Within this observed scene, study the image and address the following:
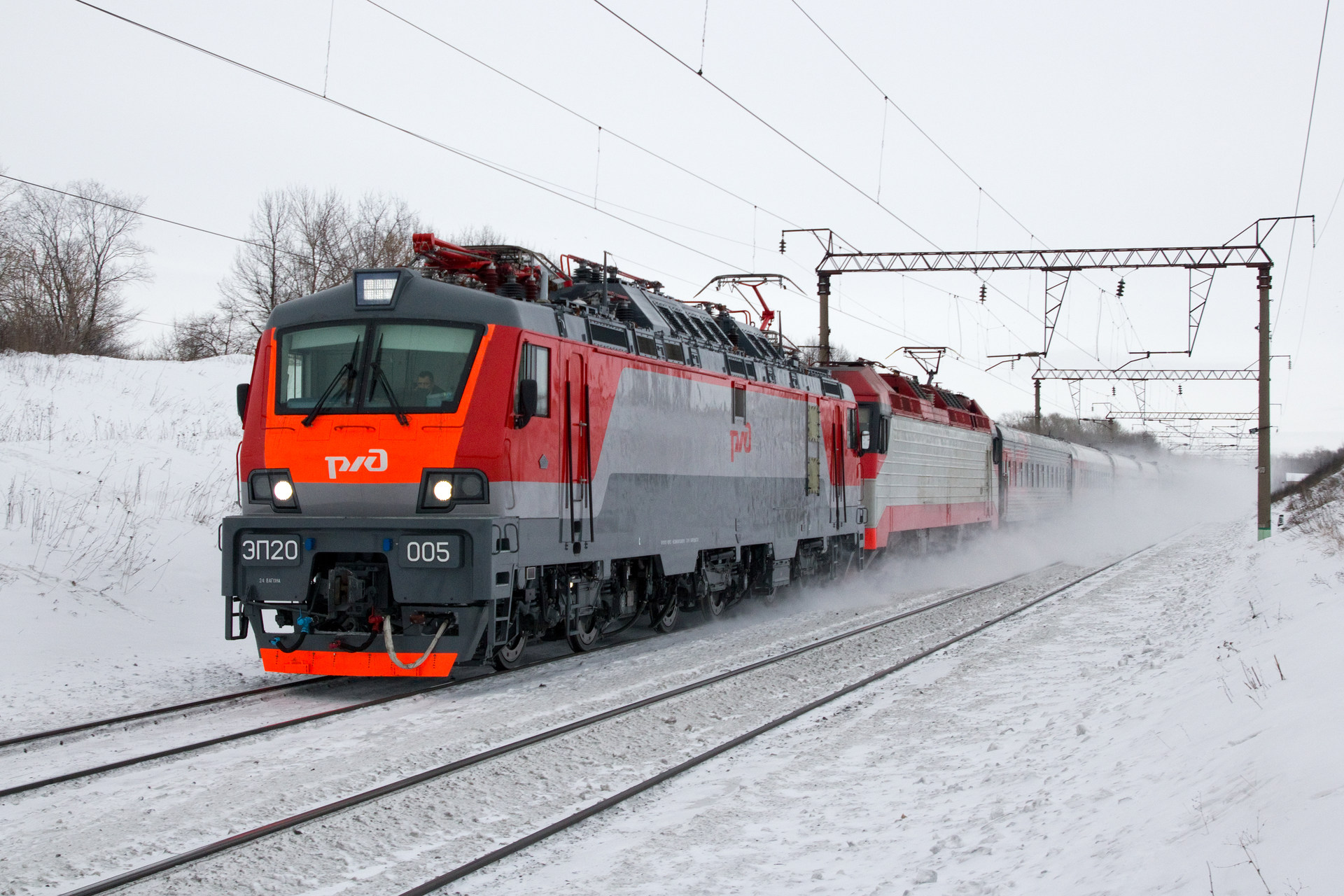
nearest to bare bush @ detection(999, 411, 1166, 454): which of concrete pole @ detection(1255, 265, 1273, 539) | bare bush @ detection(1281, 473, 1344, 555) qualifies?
bare bush @ detection(1281, 473, 1344, 555)

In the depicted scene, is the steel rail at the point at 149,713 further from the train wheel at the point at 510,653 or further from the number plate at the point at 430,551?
the number plate at the point at 430,551

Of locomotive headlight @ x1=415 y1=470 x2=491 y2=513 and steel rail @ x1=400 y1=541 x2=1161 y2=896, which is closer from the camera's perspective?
steel rail @ x1=400 y1=541 x2=1161 y2=896

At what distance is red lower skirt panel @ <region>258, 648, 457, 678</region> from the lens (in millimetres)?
8945

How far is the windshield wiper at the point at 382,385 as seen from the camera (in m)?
9.12

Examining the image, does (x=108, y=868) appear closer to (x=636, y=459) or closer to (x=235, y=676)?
(x=235, y=676)

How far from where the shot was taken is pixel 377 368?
9.34 m

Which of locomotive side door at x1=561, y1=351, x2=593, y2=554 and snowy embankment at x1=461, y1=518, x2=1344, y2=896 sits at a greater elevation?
locomotive side door at x1=561, y1=351, x2=593, y2=554

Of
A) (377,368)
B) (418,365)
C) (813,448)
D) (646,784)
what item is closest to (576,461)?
(418,365)

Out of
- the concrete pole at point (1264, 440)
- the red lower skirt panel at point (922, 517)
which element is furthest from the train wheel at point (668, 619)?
the concrete pole at point (1264, 440)

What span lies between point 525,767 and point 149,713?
3.18 meters

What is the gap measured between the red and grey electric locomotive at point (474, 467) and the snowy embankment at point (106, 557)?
1.38m

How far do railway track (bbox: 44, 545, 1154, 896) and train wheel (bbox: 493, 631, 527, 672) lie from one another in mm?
1651

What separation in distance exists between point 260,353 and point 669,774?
18.5 ft

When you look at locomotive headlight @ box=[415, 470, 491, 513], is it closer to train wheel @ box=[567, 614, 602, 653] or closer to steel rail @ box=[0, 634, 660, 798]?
steel rail @ box=[0, 634, 660, 798]
